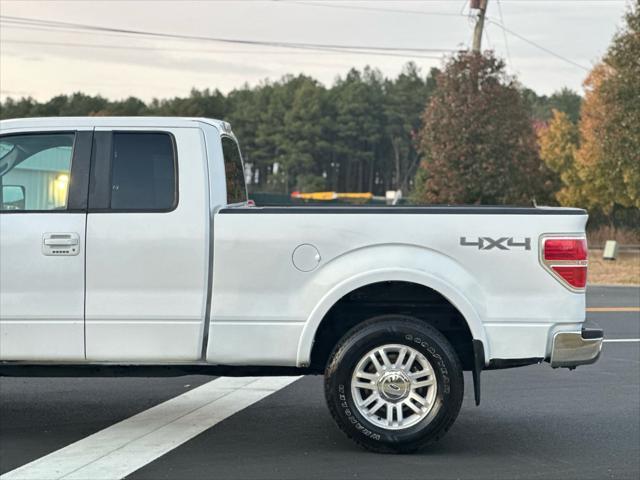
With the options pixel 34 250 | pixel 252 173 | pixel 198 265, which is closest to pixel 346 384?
pixel 198 265

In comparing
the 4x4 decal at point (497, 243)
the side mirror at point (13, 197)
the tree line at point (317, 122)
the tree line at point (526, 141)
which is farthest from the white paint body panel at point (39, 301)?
the tree line at point (317, 122)

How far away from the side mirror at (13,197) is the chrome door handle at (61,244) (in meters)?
0.37

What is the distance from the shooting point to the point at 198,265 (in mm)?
6305

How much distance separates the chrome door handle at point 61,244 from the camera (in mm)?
6340

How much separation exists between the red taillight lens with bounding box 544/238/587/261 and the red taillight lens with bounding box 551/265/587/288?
0.06m

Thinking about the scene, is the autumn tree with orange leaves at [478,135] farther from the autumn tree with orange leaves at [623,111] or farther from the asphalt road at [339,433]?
the asphalt road at [339,433]

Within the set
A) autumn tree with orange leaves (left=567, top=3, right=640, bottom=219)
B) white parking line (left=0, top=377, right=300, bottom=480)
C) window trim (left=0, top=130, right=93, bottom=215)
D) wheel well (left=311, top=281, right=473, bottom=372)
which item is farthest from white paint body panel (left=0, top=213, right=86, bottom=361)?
autumn tree with orange leaves (left=567, top=3, right=640, bottom=219)

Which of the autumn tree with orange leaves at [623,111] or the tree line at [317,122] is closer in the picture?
the autumn tree with orange leaves at [623,111]

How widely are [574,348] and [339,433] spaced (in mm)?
1708

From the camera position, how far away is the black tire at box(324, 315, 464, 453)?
247 inches

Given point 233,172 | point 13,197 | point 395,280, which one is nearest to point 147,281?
point 13,197

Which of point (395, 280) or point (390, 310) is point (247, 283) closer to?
point (395, 280)

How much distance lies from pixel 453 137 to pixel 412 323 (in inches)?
985

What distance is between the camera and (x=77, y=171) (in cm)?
654
